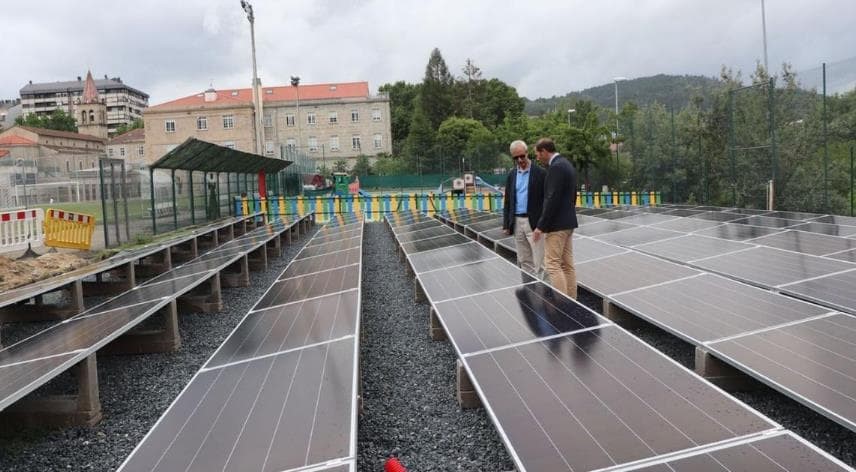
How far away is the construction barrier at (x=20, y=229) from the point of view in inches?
584

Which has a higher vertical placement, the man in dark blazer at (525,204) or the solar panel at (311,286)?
the man in dark blazer at (525,204)

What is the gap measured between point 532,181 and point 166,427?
5.21 metres

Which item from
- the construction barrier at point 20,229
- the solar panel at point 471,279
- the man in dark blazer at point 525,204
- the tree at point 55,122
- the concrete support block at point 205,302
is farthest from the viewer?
the tree at point 55,122

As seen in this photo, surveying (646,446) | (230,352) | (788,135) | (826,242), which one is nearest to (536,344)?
(646,446)

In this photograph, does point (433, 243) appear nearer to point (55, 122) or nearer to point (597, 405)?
point (597, 405)

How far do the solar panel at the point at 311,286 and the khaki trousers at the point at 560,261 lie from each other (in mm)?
1995

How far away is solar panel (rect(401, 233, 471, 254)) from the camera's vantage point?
35.7ft

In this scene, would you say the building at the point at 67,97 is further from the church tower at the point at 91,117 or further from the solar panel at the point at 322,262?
the solar panel at the point at 322,262

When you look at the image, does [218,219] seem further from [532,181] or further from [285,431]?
[285,431]

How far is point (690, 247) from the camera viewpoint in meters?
9.55

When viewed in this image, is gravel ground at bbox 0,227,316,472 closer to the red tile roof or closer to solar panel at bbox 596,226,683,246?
solar panel at bbox 596,226,683,246

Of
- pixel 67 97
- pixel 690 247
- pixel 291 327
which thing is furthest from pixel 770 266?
pixel 67 97

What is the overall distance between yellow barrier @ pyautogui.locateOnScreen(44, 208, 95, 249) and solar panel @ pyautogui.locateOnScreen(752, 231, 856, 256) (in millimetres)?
12967

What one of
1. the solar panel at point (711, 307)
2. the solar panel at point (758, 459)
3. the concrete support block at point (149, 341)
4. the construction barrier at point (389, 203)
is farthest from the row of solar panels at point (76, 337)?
the construction barrier at point (389, 203)
